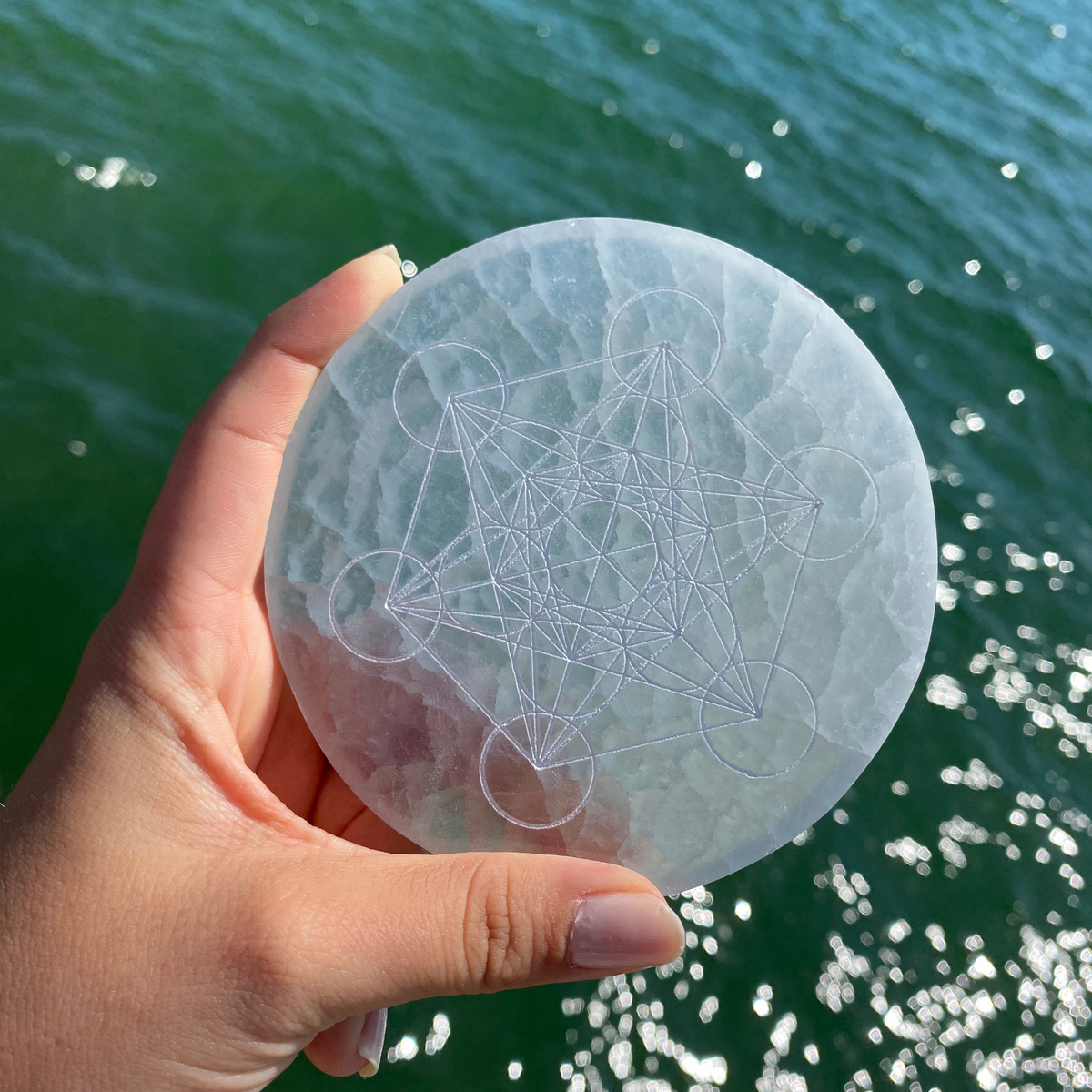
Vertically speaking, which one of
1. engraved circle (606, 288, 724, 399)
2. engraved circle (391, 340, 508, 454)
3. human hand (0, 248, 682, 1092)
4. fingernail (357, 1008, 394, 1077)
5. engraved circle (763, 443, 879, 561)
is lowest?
fingernail (357, 1008, 394, 1077)

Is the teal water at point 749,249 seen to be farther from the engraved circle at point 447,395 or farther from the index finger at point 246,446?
the engraved circle at point 447,395

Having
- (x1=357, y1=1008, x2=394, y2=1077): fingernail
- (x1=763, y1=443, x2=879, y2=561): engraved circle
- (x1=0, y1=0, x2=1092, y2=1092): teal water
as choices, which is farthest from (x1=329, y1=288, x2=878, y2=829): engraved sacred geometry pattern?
(x1=0, y1=0, x2=1092, y2=1092): teal water

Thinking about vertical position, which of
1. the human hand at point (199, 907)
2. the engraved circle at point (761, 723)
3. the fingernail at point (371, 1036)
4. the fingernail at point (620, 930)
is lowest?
the fingernail at point (371, 1036)

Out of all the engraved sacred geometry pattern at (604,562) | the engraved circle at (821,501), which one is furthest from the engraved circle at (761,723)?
the engraved circle at (821,501)

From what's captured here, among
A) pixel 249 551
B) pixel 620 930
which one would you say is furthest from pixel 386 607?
pixel 620 930

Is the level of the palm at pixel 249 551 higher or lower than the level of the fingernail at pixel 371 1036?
Answer: higher

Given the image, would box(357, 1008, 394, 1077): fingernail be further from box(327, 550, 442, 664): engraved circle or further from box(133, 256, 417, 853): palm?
box(327, 550, 442, 664): engraved circle

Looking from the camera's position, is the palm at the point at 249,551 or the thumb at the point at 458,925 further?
the palm at the point at 249,551
